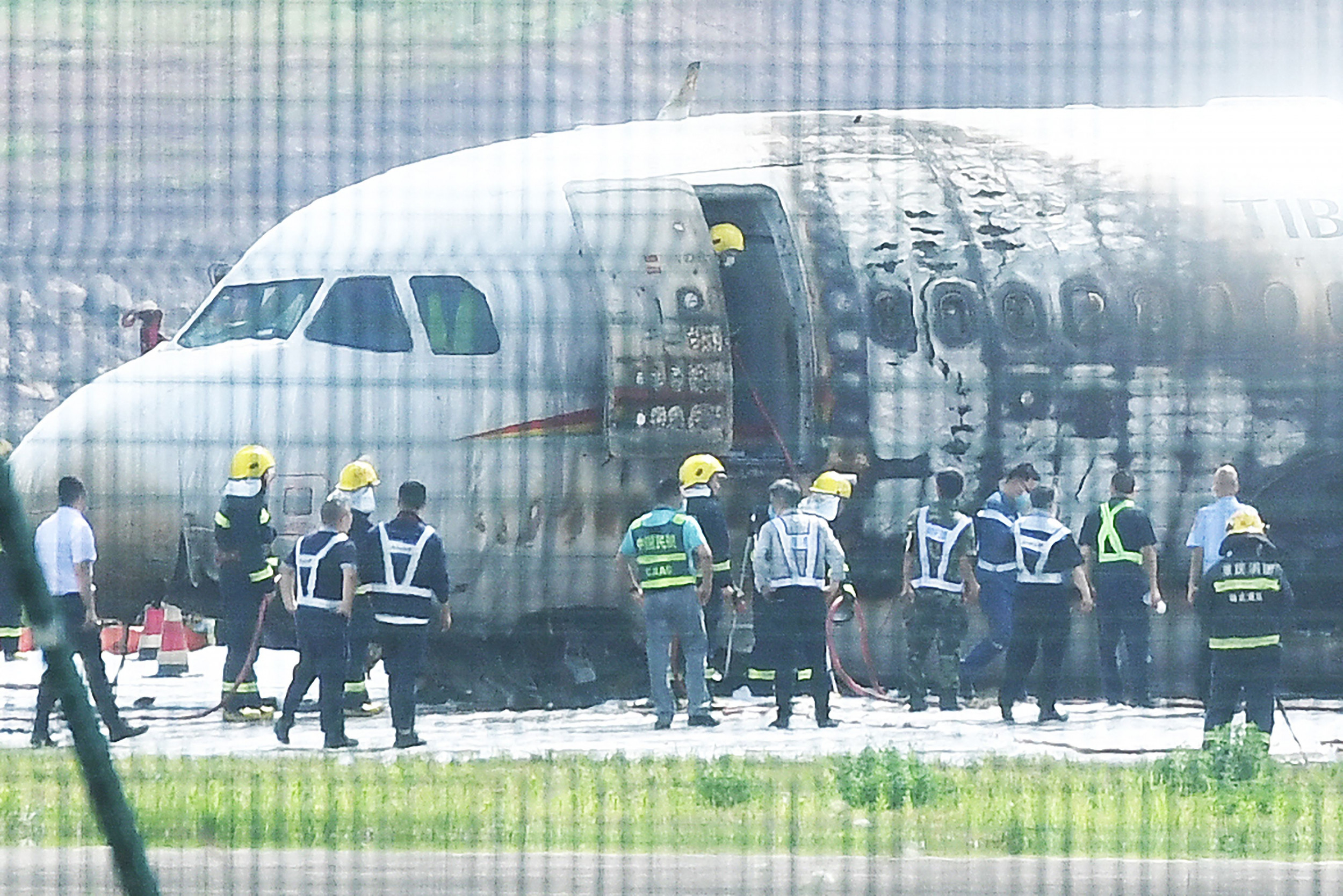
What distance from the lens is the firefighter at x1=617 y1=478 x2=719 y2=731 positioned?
15.5 feet

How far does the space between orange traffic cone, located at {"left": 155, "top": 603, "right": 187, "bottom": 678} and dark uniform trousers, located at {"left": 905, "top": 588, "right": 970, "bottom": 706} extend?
1.61m

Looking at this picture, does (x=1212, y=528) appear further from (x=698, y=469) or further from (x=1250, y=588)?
(x=698, y=469)

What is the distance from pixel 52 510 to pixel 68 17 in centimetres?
99

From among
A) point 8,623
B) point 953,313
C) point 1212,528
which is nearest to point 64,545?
point 8,623

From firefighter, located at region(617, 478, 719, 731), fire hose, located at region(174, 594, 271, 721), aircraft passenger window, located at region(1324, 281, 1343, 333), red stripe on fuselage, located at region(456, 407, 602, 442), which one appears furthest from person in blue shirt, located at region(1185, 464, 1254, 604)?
fire hose, located at region(174, 594, 271, 721)

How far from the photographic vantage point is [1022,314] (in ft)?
16.8

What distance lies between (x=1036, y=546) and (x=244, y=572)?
1800 millimetres

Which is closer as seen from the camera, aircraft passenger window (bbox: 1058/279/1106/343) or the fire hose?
aircraft passenger window (bbox: 1058/279/1106/343)

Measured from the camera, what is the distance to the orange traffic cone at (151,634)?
5082 millimetres

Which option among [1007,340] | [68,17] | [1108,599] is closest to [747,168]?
[1007,340]

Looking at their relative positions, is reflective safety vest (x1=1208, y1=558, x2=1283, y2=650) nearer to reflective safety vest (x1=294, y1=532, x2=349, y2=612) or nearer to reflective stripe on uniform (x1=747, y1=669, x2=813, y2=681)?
reflective stripe on uniform (x1=747, y1=669, x2=813, y2=681)

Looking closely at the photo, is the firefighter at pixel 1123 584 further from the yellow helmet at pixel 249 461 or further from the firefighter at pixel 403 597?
the yellow helmet at pixel 249 461

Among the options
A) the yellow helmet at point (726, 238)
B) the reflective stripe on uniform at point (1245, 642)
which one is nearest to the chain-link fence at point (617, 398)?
the reflective stripe on uniform at point (1245, 642)

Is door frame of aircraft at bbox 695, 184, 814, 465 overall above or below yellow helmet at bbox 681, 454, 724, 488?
above
